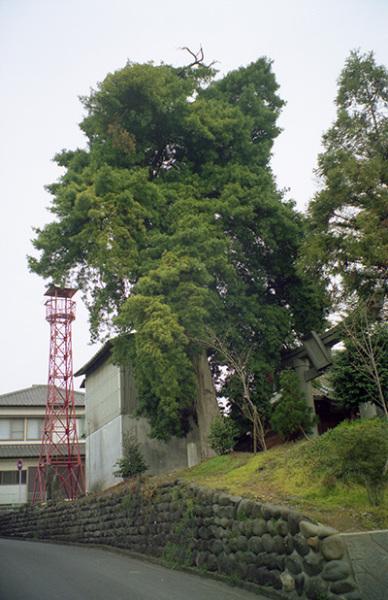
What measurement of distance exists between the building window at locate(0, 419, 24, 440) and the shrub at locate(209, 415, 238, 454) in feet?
94.1

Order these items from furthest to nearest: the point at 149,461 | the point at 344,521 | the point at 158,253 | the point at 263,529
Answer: the point at 149,461
the point at 158,253
the point at 263,529
the point at 344,521

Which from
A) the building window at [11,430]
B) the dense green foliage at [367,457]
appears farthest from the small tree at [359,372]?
the building window at [11,430]

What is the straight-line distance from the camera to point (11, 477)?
123 feet

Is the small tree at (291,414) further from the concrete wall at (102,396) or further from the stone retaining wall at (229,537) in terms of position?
the concrete wall at (102,396)

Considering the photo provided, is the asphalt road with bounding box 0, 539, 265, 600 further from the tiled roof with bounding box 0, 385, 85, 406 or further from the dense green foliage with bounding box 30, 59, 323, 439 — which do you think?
the tiled roof with bounding box 0, 385, 85, 406

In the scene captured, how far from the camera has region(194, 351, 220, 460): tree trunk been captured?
16453mm

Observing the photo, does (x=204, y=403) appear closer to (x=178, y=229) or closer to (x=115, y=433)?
(x=178, y=229)

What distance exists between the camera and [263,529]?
8.66m

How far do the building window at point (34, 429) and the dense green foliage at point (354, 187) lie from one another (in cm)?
3151

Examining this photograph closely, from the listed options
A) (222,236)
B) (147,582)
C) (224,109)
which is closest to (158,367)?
(222,236)

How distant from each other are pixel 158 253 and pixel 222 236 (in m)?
2.04

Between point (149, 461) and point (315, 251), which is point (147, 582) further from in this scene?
point (149, 461)

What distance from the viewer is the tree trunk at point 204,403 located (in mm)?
16453

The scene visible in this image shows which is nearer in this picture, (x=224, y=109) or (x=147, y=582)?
(x=147, y=582)
